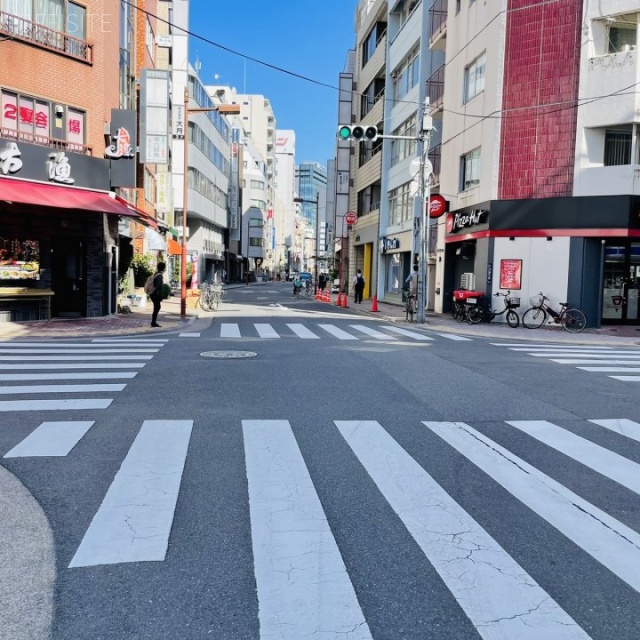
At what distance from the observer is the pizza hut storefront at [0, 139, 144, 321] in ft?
55.9

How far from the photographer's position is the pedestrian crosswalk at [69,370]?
25.6ft

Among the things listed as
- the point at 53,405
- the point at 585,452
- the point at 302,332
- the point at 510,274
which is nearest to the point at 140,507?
the point at 53,405

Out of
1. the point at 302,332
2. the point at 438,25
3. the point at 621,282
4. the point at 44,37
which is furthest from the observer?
the point at 438,25

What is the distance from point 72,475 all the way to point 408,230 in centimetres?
2879

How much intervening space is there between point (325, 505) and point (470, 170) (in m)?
22.8

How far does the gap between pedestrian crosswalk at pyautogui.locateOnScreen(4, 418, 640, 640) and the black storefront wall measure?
1297 cm

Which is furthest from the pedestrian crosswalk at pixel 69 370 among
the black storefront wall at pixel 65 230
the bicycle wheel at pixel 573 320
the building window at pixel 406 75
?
the building window at pixel 406 75

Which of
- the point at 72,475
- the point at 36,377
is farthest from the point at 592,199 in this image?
the point at 72,475

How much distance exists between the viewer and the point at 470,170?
82.4ft

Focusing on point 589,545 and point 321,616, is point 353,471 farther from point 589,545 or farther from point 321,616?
point 321,616

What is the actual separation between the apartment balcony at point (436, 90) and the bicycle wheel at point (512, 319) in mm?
12642

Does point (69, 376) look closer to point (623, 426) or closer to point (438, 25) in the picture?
point (623, 426)

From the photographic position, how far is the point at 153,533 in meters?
3.90

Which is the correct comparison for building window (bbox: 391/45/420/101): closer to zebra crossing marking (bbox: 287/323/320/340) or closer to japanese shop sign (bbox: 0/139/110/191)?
zebra crossing marking (bbox: 287/323/320/340)
